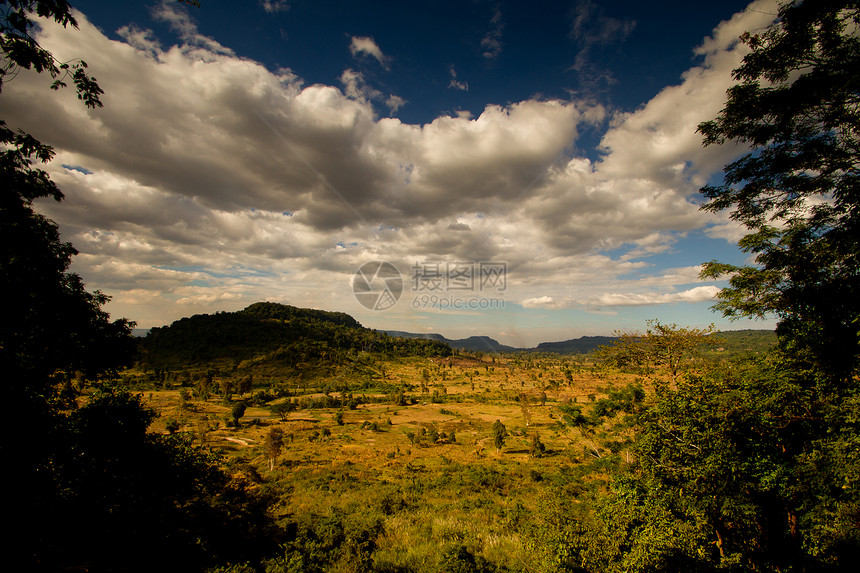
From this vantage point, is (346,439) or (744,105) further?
(346,439)

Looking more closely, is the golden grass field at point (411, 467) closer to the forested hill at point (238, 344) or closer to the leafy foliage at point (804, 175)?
the leafy foliage at point (804, 175)

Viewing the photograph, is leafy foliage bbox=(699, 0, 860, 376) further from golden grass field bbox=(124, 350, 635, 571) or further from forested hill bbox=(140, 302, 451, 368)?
forested hill bbox=(140, 302, 451, 368)

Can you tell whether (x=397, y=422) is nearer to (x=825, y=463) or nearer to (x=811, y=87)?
(x=825, y=463)

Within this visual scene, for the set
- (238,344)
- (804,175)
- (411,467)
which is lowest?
(411,467)

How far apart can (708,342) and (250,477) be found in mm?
41691

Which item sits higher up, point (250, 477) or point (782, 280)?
point (782, 280)

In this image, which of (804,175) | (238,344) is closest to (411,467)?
(804,175)

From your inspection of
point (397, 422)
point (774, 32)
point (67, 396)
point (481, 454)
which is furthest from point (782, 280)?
point (397, 422)

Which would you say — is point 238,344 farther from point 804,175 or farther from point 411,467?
point 804,175

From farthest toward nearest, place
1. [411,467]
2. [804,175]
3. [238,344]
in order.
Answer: [238,344] < [411,467] < [804,175]

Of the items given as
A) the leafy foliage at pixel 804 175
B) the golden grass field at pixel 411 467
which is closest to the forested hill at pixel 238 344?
the golden grass field at pixel 411 467

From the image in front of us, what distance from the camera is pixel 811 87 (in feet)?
27.9

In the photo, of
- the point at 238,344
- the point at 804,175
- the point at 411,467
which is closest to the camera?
the point at 804,175

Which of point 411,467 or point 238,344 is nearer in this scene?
point 411,467
